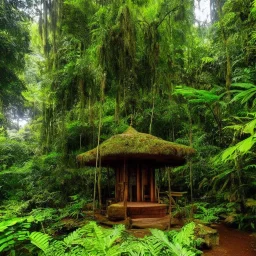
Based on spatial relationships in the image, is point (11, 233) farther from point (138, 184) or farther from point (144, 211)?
point (138, 184)

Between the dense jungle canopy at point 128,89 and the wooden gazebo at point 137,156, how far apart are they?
1213 millimetres

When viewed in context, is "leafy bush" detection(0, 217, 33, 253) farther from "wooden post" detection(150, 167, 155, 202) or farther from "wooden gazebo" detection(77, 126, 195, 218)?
"wooden post" detection(150, 167, 155, 202)

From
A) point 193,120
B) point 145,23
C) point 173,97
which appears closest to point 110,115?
point 173,97

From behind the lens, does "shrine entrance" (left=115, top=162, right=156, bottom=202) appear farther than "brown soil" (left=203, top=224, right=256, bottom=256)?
Yes

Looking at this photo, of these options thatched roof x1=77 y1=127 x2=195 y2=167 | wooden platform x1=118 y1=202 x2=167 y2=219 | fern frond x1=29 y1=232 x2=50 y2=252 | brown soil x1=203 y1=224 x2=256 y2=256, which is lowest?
brown soil x1=203 y1=224 x2=256 y2=256

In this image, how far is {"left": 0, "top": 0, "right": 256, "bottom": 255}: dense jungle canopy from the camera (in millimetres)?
11164

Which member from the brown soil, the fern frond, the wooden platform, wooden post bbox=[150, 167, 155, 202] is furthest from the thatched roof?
the fern frond

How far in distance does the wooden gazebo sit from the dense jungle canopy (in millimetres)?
1213

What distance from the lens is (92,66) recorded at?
1177 cm

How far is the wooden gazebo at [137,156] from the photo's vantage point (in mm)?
9070

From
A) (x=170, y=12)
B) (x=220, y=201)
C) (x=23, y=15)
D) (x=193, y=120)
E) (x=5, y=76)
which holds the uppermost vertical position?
(x=23, y=15)

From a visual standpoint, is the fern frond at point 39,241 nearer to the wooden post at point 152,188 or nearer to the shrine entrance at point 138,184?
the shrine entrance at point 138,184

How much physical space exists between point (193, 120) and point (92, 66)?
7673mm

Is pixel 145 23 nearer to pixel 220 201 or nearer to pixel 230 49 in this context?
pixel 230 49
